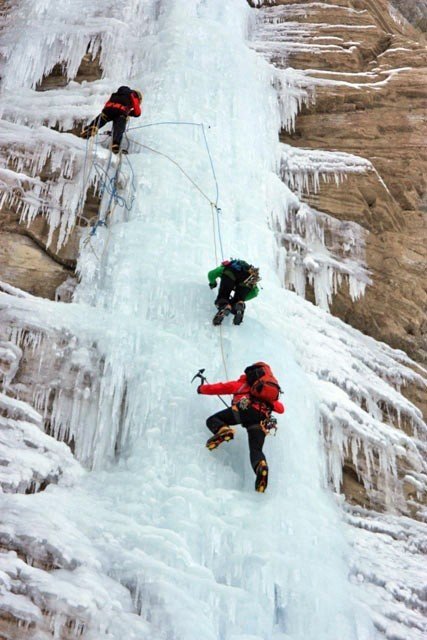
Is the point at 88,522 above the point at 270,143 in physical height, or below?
below

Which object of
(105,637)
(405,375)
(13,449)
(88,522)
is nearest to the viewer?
(105,637)

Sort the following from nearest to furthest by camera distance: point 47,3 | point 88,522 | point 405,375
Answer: point 88,522 < point 405,375 < point 47,3

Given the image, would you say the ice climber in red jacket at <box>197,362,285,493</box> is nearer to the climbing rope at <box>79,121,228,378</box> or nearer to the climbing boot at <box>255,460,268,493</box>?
the climbing boot at <box>255,460,268,493</box>

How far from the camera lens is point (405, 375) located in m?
7.82

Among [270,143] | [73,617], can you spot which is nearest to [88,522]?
[73,617]

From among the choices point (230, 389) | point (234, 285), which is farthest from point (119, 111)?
point (230, 389)

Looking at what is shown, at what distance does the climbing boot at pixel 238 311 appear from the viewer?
6430 mm

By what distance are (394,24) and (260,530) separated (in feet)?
40.1

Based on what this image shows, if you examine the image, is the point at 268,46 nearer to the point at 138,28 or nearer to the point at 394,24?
the point at 138,28

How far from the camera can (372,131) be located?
9930 mm

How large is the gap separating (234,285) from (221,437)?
75.5 inches

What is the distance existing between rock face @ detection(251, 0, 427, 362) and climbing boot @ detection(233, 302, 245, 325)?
229cm

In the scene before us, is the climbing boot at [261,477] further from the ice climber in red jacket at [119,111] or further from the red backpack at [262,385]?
the ice climber in red jacket at [119,111]

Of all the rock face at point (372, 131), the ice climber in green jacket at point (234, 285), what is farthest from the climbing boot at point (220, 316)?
the rock face at point (372, 131)
